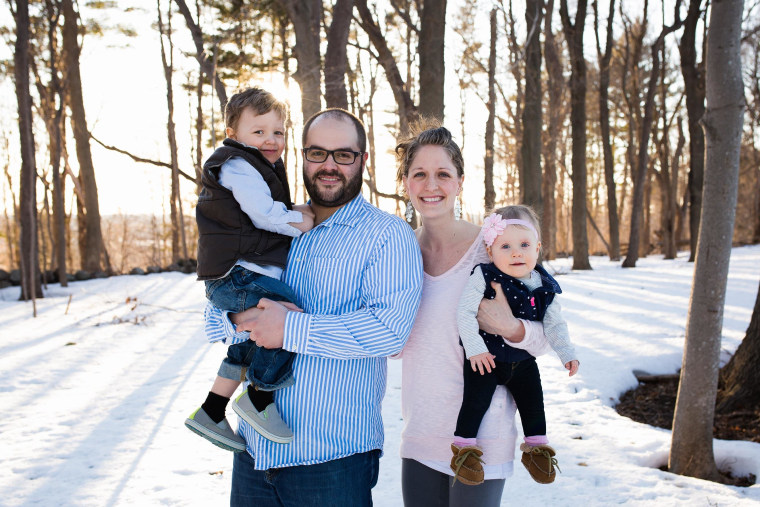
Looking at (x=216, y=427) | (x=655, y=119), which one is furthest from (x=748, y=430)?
(x=655, y=119)

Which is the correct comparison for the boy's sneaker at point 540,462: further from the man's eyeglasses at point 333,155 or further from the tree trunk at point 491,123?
the tree trunk at point 491,123

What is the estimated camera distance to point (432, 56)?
25.8 feet

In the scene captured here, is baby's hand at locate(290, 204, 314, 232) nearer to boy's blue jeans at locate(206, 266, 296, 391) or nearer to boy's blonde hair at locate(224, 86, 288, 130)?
boy's blue jeans at locate(206, 266, 296, 391)

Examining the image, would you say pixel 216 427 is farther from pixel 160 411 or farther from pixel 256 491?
pixel 160 411

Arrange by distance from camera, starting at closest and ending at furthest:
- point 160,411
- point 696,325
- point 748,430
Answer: point 696,325, point 748,430, point 160,411

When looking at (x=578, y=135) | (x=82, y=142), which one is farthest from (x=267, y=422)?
(x=82, y=142)

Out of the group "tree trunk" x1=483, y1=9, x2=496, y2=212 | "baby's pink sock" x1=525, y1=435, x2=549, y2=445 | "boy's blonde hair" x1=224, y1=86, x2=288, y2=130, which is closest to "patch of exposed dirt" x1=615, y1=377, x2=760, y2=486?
"baby's pink sock" x1=525, y1=435, x2=549, y2=445

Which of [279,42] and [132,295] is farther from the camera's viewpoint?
[279,42]

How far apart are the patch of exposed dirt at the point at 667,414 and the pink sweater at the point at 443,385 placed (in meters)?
2.52

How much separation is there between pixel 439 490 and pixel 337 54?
6151mm

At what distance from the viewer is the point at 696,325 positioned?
11.1 feet

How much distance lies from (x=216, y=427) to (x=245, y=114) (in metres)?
1.38

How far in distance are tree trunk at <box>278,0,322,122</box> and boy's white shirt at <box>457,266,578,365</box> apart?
236 inches

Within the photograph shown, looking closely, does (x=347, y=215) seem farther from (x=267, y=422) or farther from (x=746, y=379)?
(x=746, y=379)
